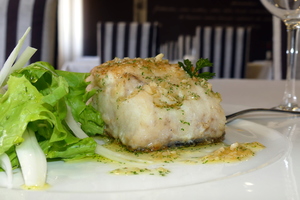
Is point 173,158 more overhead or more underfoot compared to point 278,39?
more underfoot

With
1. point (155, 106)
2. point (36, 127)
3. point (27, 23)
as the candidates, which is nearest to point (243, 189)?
point (155, 106)

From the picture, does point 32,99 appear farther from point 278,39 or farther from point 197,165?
point 278,39

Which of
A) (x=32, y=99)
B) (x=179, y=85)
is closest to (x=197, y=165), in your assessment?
(x=179, y=85)

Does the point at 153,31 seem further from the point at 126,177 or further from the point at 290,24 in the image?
the point at 126,177

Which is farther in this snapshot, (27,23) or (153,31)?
(153,31)

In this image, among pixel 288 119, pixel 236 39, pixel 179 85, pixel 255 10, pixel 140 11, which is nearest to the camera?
pixel 179 85

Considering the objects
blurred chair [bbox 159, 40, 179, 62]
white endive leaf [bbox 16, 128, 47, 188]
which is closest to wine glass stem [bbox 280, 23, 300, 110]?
white endive leaf [bbox 16, 128, 47, 188]
